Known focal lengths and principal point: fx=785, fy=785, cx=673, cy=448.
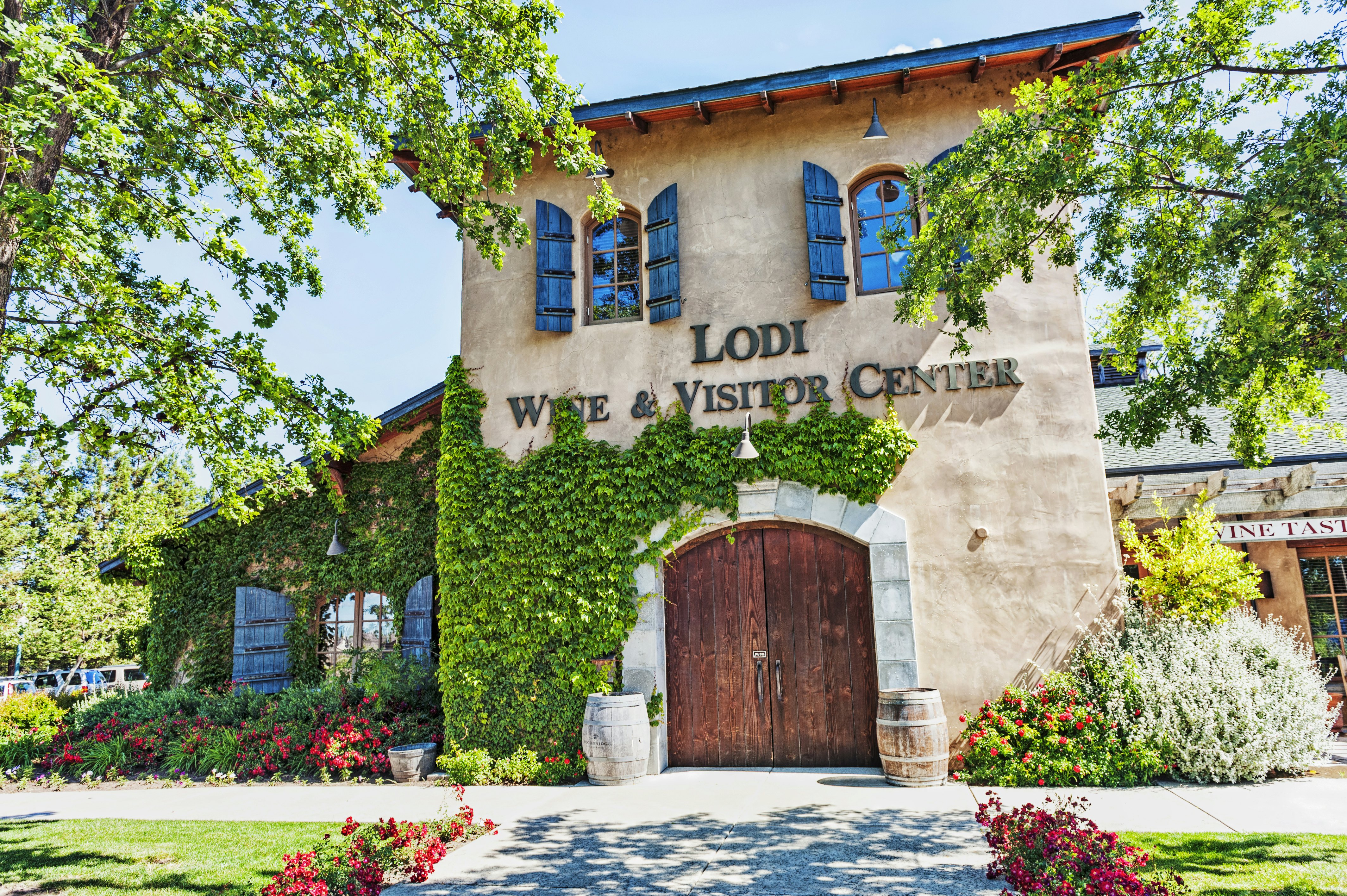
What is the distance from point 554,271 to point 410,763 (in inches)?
207

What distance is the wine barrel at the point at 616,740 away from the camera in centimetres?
691

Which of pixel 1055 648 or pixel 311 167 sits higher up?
pixel 311 167

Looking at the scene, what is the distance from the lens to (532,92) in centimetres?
709

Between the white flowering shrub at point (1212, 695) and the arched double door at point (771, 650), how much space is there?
2.00 metres

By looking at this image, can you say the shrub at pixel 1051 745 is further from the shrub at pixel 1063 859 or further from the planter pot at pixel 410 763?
the planter pot at pixel 410 763

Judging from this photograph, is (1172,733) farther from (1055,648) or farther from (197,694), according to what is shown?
(197,694)

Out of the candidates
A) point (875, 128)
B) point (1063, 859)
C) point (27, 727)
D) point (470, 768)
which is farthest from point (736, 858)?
point (27, 727)

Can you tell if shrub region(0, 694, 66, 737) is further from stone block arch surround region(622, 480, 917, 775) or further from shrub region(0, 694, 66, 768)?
stone block arch surround region(622, 480, 917, 775)

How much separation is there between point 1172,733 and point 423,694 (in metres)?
7.28

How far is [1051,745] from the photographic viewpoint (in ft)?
21.3

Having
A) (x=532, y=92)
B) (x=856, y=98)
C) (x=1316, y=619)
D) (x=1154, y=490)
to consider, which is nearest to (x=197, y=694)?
(x=532, y=92)

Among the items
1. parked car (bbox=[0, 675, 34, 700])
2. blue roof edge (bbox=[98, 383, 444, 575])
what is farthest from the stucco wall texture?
parked car (bbox=[0, 675, 34, 700])

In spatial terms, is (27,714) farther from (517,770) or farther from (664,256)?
(664,256)

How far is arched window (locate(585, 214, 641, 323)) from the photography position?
8.68 meters
